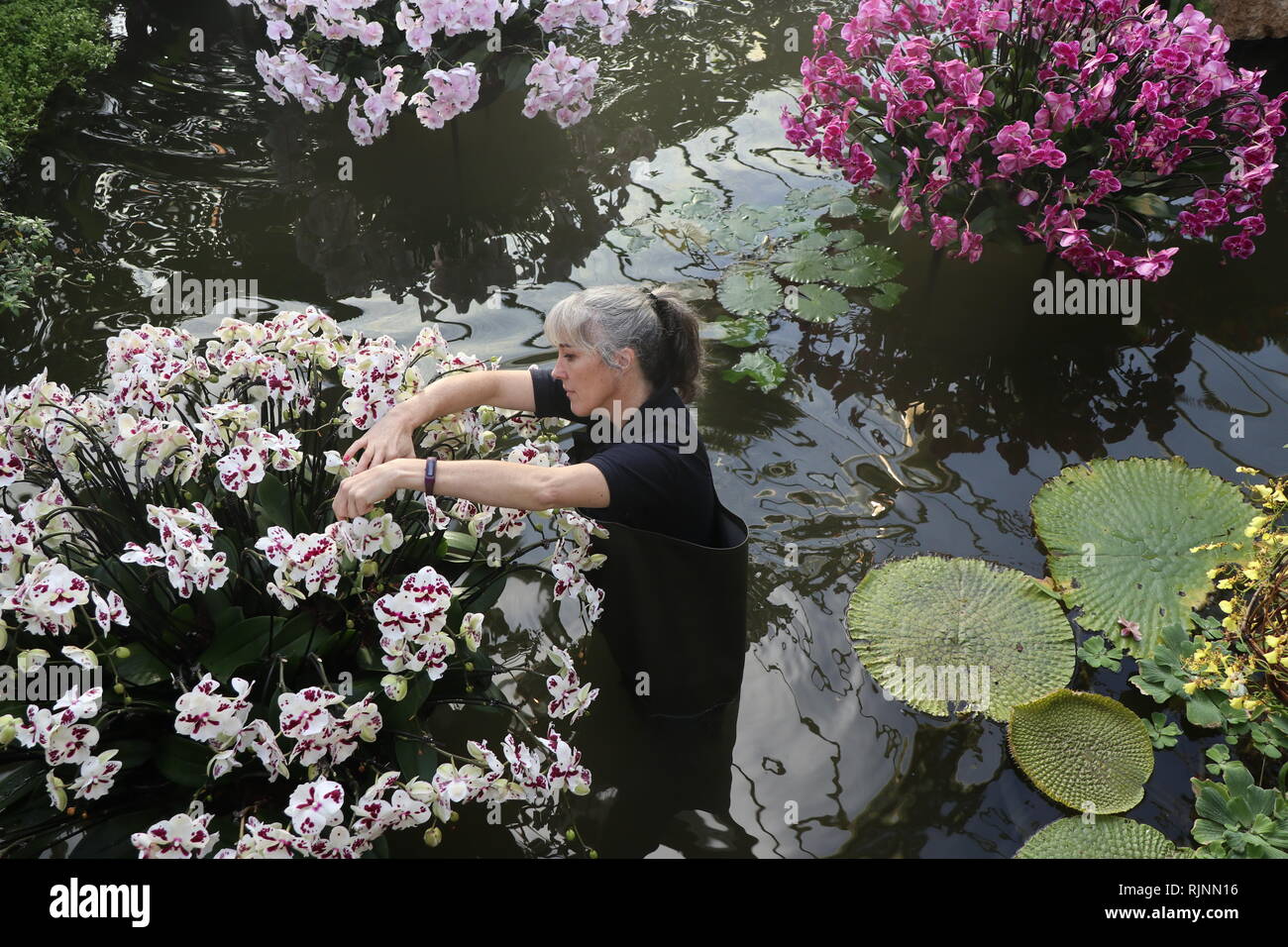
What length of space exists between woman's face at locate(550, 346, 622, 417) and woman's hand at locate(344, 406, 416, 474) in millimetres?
404

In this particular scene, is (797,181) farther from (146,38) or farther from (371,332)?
(146,38)

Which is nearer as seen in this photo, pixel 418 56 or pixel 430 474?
pixel 430 474

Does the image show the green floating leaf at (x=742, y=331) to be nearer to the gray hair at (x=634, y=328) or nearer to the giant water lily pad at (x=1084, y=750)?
the gray hair at (x=634, y=328)

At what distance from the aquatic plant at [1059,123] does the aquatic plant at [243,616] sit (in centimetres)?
212

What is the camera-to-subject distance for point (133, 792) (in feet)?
7.09

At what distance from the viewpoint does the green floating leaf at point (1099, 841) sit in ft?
8.31

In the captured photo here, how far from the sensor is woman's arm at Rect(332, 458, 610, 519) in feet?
7.09

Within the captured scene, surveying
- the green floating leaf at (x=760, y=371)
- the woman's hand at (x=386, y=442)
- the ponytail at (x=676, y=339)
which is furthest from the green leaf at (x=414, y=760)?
the green floating leaf at (x=760, y=371)

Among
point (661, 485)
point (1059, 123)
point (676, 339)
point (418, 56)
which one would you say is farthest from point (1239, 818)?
point (418, 56)

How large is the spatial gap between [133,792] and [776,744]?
1517mm

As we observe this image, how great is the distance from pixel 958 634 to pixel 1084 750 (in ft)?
1.47

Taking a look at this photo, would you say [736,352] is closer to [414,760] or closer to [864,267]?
[864,267]

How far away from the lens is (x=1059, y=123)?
3.77 metres
